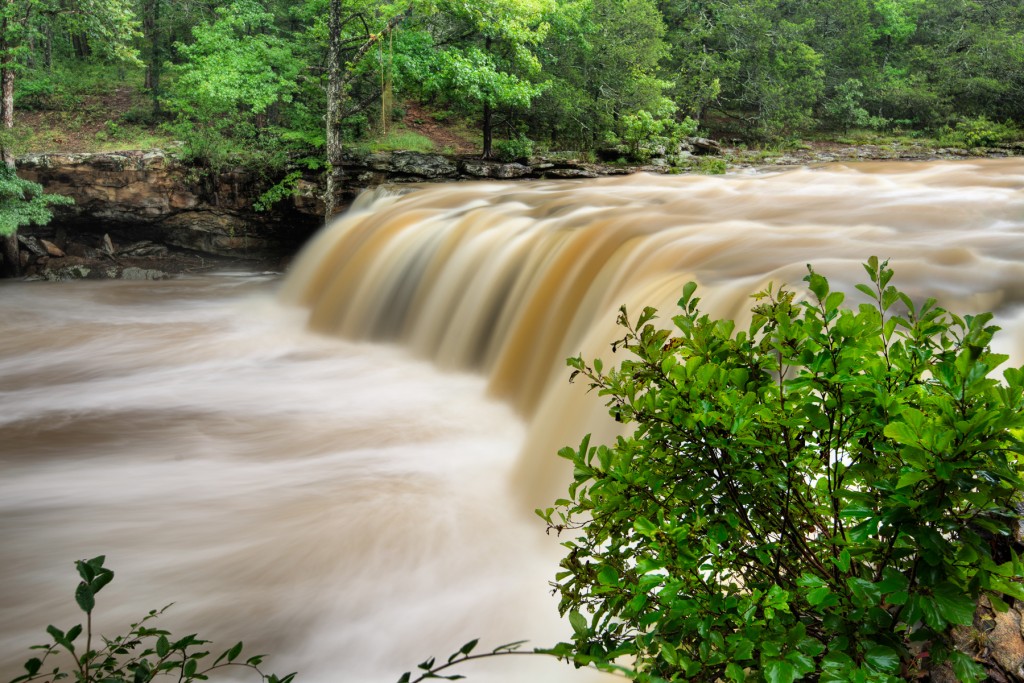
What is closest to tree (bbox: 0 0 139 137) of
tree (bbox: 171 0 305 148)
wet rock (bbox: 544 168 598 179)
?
tree (bbox: 171 0 305 148)

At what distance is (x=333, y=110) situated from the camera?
12.2 meters

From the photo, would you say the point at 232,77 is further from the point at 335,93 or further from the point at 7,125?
the point at 7,125

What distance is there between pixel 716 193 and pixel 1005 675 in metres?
8.41

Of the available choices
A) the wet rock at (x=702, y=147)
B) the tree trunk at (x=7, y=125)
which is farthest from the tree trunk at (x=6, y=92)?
the wet rock at (x=702, y=147)

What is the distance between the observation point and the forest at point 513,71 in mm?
11750

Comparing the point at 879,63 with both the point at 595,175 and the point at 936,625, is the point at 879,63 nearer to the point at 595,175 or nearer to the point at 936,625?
the point at 595,175

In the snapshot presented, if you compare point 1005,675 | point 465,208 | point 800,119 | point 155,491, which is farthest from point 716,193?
point 800,119

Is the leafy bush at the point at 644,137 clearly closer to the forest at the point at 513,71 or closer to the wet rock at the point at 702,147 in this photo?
the forest at the point at 513,71

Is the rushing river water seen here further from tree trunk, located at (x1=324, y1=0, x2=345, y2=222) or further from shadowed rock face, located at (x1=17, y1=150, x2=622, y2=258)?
shadowed rock face, located at (x1=17, y1=150, x2=622, y2=258)

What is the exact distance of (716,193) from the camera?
9188 millimetres

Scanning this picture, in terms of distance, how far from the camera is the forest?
1175 centimetres

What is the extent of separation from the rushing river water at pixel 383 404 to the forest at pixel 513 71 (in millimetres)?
3961

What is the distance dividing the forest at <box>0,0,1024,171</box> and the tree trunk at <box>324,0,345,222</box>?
0.04 metres

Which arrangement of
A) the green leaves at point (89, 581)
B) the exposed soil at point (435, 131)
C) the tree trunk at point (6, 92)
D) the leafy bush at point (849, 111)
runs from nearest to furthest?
1. the green leaves at point (89, 581)
2. the tree trunk at point (6, 92)
3. the exposed soil at point (435, 131)
4. the leafy bush at point (849, 111)
